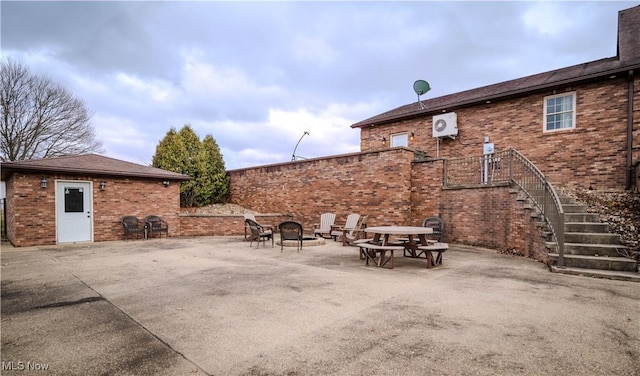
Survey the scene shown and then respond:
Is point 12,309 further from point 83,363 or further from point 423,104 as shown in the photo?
point 423,104

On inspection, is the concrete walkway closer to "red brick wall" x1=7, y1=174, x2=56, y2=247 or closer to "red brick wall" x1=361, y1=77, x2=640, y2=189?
"red brick wall" x1=7, y1=174, x2=56, y2=247

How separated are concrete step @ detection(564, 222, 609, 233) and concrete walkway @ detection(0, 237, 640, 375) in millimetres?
1354

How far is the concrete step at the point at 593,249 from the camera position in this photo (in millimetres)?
5680

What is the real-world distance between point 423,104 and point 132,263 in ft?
46.6

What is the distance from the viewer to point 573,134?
379 inches

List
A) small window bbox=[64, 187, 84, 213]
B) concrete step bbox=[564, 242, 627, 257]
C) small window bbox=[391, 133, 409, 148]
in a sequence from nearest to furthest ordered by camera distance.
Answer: concrete step bbox=[564, 242, 627, 257] → small window bbox=[64, 187, 84, 213] → small window bbox=[391, 133, 409, 148]

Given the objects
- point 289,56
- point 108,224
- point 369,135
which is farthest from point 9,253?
point 369,135

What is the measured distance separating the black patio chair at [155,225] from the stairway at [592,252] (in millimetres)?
12447

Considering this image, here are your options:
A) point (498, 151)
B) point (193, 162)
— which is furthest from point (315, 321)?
point (193, 162)

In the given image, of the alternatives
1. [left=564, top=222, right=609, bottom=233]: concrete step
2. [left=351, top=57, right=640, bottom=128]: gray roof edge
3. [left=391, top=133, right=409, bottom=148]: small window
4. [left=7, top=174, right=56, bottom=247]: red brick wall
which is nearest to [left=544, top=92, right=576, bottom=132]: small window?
[left=351, top=57, right=640, bottom=128]: gray roof edge

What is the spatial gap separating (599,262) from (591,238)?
2.56 ft

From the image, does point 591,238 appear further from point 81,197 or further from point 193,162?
point 81,197

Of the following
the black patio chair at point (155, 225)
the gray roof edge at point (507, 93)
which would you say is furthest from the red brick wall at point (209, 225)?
the gray roof edge at point (507, 93)

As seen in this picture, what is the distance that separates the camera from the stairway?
5.21 m
